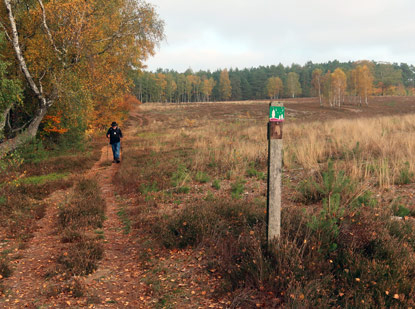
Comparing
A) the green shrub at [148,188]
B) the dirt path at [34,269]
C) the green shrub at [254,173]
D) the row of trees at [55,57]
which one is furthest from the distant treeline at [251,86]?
the dirt path at [34,269]

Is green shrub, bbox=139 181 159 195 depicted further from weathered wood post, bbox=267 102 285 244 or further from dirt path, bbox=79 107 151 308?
weathered wood post, bbox=267 102 285 244

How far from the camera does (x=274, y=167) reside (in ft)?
13.2

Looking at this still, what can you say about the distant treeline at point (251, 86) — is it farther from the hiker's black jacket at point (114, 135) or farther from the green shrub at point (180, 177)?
the green shrub at point (180, 177)

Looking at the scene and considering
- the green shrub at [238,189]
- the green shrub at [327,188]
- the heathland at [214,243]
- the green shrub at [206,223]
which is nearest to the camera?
the heathland at [214,243]

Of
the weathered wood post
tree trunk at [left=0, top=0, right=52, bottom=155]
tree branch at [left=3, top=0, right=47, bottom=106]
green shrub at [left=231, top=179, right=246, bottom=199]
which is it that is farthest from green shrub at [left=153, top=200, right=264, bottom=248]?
tree branch at [left=3, top=0, right=47, bottom=106]

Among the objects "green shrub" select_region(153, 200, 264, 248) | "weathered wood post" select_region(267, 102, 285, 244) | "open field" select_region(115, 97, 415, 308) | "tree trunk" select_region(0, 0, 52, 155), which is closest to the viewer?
"open field" select_region(115, 97, 415, 308)

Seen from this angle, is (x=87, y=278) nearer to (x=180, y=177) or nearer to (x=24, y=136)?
(x=180, y=177)

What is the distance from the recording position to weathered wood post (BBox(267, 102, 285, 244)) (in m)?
Result: 3.97

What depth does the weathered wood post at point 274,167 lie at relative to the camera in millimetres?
3969

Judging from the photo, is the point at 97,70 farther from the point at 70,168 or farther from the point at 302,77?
the point at 302,77

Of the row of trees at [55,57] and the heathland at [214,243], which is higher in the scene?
the row of trees at [55,57]

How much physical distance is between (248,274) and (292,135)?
14516 mm

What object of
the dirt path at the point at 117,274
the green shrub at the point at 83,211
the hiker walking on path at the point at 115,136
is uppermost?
the hiker walking on path at the point at 115,136

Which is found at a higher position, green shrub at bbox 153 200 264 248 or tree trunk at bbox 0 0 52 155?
tree trunk at bbox 0 0 52 155
